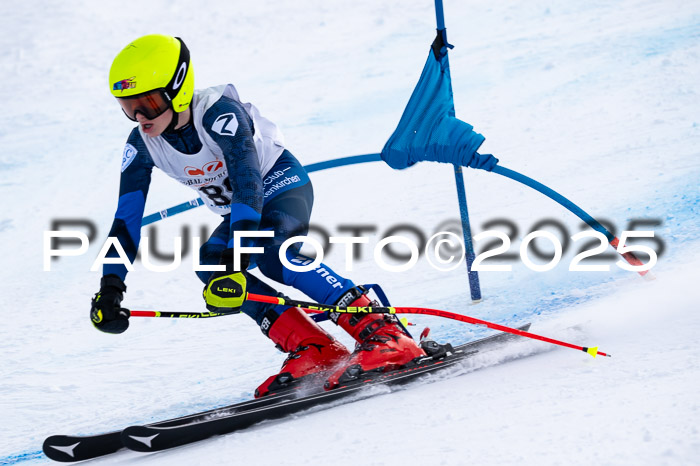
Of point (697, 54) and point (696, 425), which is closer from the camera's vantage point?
point (696, 425)

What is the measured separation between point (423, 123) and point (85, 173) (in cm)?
554

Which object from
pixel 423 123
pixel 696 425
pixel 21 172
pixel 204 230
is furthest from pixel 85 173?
pixel 696 425

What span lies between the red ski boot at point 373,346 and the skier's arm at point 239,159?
0.64 metres

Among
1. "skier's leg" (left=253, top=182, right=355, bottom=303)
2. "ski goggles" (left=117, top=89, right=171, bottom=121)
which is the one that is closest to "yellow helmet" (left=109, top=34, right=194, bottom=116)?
"ski goggles" (left=117, top=89, right=171, bottom=121)

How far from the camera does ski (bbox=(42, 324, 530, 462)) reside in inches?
117

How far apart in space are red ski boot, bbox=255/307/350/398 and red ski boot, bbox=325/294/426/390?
0.10m

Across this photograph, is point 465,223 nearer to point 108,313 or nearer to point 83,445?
point 108,313

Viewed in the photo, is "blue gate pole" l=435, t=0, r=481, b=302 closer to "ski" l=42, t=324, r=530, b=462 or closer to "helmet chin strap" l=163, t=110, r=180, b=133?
"ski" l=42, t=324, r=530, b=462

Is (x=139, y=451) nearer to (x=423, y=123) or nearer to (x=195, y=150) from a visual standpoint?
(x=195, y=150)

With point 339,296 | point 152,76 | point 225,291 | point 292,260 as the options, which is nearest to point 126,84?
point 152,76

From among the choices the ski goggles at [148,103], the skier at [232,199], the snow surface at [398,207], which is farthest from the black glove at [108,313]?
the ski goggles at [148,103]

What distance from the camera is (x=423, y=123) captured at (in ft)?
14.1

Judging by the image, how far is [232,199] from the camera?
3201 millimetres

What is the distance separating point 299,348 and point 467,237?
1.39 meters
